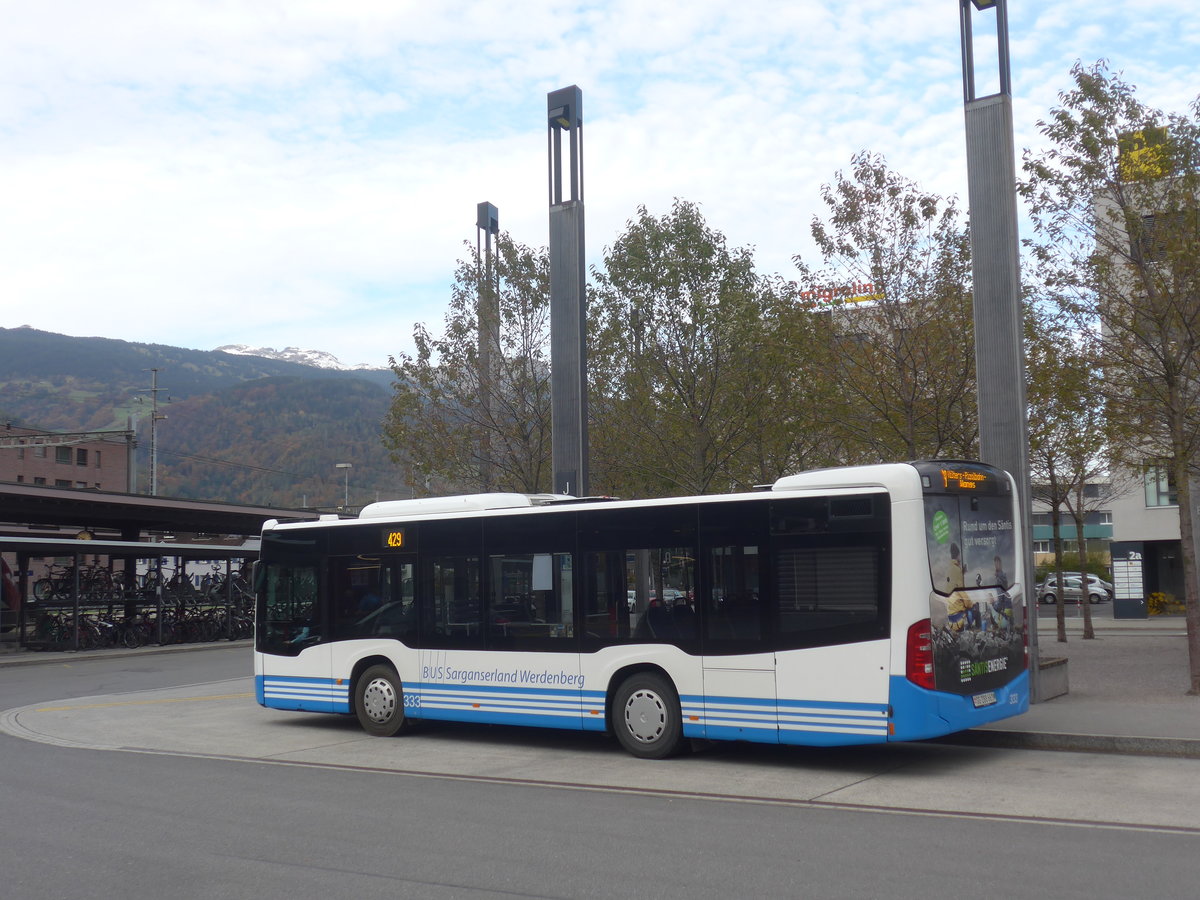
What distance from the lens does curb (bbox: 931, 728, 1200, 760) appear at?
1076cm

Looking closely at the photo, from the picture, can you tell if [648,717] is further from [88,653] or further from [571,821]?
[88,653]

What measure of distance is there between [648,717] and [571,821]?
3.09 metres

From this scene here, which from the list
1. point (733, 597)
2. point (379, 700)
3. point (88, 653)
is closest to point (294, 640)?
point (379, 700)

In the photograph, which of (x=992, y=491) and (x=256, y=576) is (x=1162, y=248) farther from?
(x=256, y=576)

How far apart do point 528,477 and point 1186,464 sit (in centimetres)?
1596

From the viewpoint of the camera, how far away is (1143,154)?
578 inches

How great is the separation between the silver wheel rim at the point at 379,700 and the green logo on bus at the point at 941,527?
6777 millimetres

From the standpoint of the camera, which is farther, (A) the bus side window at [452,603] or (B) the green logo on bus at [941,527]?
(A) the bus side window at [452,603]

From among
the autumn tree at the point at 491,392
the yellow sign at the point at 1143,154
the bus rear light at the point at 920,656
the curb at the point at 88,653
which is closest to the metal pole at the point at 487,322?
the autumn tree at the point at 491,392

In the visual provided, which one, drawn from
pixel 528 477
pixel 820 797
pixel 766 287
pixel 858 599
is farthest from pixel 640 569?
pixel 528 477

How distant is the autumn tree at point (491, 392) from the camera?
27.7m

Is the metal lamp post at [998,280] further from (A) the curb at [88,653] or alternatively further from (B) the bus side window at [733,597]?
(A) the curb at [88,653]

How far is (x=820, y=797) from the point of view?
30.5 feet

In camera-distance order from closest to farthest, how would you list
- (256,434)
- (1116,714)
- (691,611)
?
1. (691,611)
2. (1116,714)
3. (256,434)
